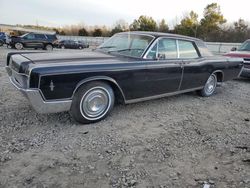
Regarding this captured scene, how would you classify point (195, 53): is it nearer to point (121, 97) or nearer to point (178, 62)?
point (178, 62)

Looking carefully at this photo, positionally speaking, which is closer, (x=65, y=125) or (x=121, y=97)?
(x=65, y=125)

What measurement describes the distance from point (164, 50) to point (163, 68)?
0.42m

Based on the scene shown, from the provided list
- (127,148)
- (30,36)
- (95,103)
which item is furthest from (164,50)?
(30,36)

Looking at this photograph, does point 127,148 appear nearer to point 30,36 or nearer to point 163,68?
point 163,68

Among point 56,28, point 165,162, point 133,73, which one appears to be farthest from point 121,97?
point 56,28

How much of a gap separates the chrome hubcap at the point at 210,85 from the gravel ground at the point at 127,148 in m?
1.37

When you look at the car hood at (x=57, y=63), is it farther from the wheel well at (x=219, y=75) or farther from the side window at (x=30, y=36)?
the side window at (x=30, y=36)

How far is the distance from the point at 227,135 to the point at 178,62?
1.81m

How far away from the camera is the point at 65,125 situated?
367 centimetres

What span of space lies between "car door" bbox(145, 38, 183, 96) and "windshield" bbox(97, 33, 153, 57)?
20cm

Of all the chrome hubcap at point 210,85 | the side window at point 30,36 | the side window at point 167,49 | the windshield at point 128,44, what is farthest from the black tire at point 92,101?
the side window at point 30,36

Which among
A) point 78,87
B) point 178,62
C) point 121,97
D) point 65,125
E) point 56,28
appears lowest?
point 65,125

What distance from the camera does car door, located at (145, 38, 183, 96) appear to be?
4.34 meters

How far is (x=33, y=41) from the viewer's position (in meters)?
20.2
